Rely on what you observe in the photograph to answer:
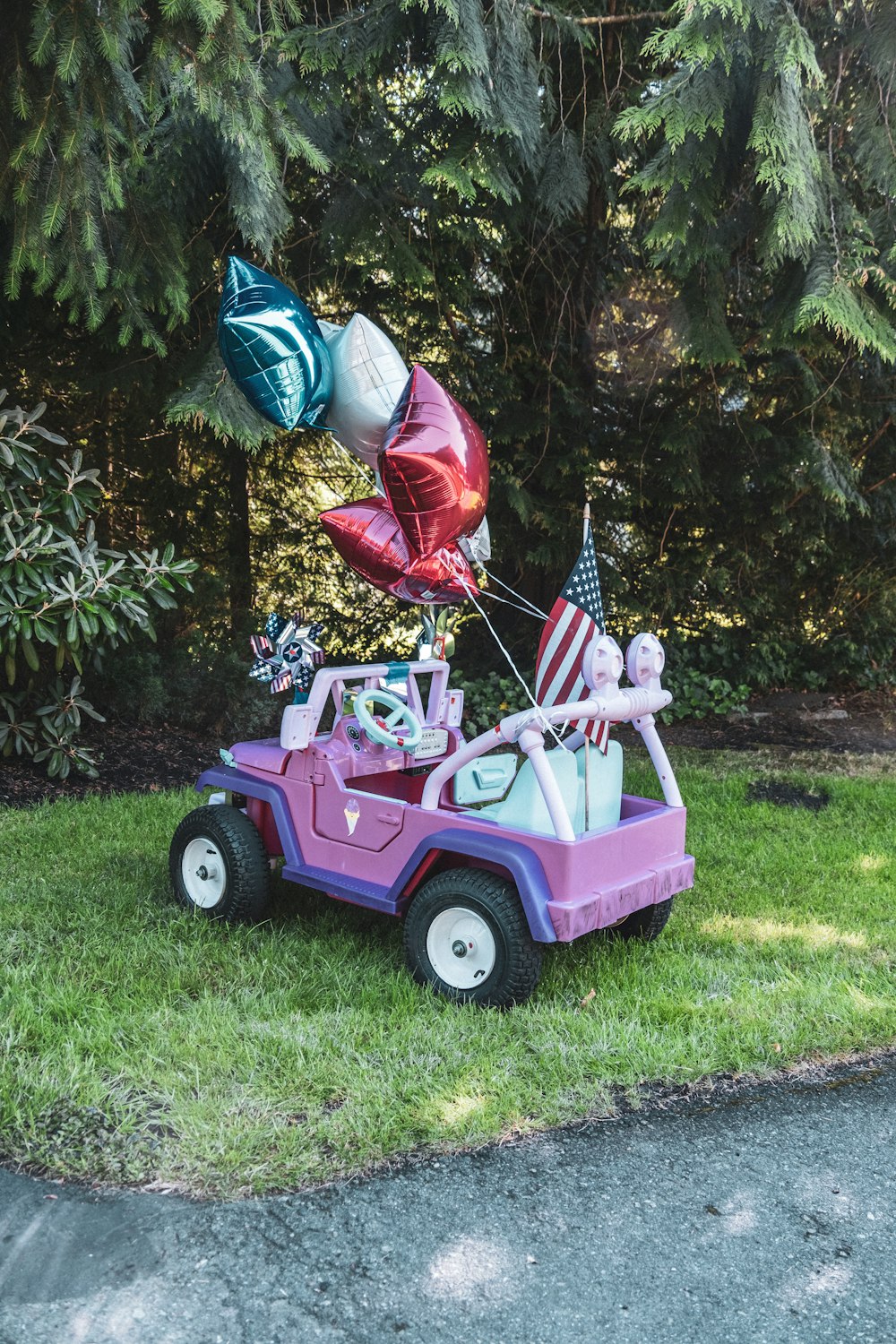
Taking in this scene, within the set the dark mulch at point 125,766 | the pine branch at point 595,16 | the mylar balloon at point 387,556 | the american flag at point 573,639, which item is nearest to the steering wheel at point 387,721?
the mylar balloon at point 387,556

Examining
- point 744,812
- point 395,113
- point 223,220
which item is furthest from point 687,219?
point 744,812

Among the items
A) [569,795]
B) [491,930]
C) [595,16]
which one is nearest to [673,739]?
[569,795]

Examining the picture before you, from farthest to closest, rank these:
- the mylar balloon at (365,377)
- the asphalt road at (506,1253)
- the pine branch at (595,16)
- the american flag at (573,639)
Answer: the pine branch at (595,16)
the mylar balloon at (365,377)
the american flag at (573,639)
the asphalt road at (506,1253)

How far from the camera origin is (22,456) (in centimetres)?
546

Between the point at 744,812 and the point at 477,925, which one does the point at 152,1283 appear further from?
the point at 744,812

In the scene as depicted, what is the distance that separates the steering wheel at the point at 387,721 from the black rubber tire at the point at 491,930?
51cm

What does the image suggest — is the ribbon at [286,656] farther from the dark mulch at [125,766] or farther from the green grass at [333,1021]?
the dark mulch at [125,766]

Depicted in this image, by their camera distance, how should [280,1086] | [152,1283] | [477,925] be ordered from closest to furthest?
[152,1283], [280,1086], [477,925]

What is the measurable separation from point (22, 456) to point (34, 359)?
56.5 inches

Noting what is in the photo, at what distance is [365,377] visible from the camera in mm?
3648

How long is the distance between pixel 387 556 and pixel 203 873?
4.37 feet

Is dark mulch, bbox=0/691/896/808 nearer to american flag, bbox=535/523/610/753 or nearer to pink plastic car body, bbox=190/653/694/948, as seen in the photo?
pink plastic car body, bbox=190/653/694/948

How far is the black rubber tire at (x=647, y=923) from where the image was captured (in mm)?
3850

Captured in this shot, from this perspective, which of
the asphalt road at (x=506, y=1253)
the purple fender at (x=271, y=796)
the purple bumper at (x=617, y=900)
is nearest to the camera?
the asphalt road at (x=506, y=1253)
